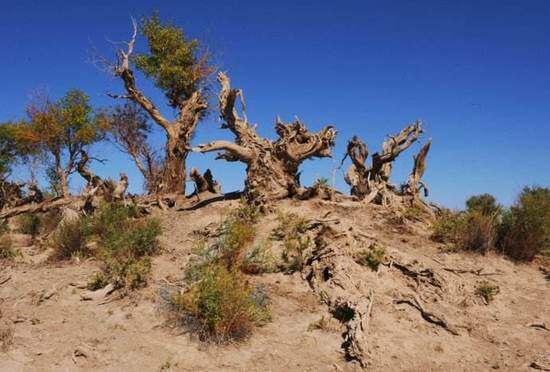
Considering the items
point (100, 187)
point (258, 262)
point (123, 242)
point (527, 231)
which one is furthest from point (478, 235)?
point (100, 187)

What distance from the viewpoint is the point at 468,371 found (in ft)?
20.3

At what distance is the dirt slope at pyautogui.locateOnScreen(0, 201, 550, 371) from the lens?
630cm

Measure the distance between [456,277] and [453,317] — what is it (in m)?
1.37

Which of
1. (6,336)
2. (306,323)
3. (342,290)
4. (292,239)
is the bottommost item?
(6,336)

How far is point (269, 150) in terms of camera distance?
14641 millimetres

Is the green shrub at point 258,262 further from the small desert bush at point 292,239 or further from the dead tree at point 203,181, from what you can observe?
the dead tree at point 203,181

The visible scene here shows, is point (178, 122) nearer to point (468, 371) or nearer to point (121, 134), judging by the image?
point (121, 134)

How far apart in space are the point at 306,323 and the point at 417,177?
8625 mm

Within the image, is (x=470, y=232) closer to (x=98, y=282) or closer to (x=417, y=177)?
(x=417, y=177)

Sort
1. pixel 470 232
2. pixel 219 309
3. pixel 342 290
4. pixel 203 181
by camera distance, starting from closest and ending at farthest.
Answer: pixel 219 309 < pixel 342 290 < pixel 470 232 < pixel 203 181

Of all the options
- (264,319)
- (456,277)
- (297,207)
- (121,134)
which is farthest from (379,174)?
(121,134)

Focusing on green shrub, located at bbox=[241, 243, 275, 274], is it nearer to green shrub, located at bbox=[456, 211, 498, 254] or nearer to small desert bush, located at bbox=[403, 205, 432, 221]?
green shrub, located at bbox=[456, 211, 498, 254]

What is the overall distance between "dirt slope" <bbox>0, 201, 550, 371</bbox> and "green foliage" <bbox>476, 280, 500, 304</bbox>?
159 millimetres

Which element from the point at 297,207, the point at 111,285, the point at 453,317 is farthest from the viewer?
the point at 297,207
